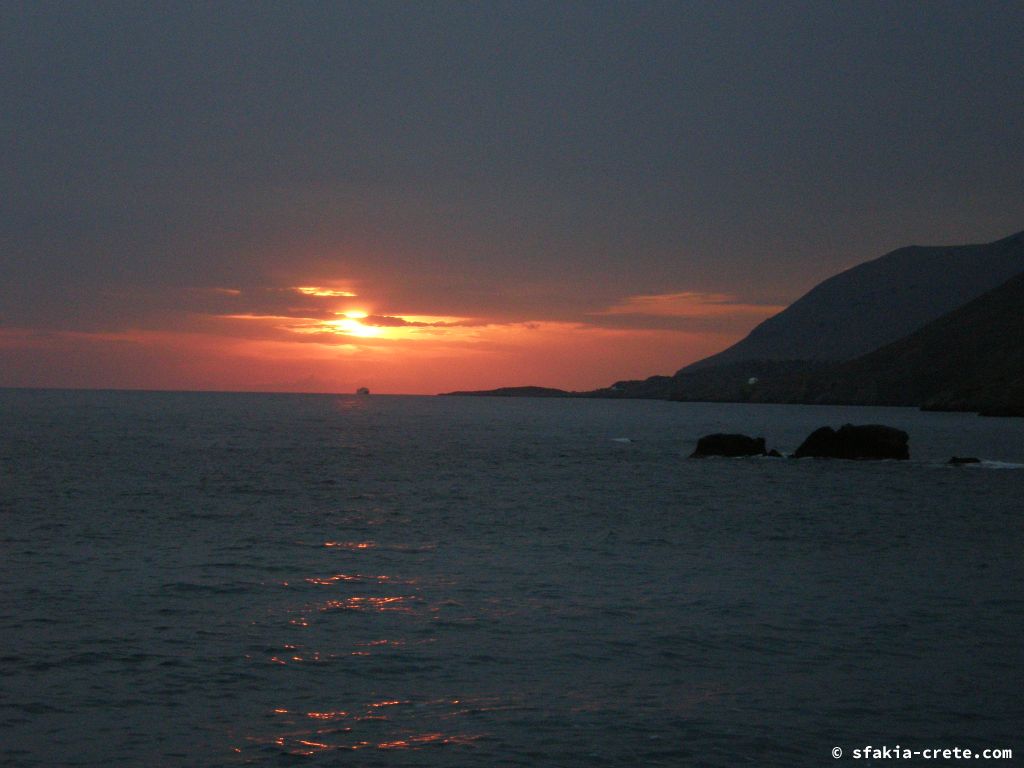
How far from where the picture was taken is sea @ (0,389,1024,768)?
1288cm

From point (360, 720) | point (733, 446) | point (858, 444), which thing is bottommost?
Answer: point (360, 720)

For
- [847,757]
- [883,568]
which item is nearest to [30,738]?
[847,757]

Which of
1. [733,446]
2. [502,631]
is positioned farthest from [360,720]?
[733,446]

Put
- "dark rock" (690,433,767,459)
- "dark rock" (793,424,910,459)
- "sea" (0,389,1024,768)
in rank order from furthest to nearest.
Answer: "dark rock" (690,433,767,459) → "dark rock" (793,424,910,459) → "sea" (0,389,1024,768)

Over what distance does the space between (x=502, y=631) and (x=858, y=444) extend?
64069 mm

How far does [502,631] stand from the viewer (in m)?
18.6

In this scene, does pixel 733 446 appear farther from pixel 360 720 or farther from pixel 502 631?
pixel 360 720

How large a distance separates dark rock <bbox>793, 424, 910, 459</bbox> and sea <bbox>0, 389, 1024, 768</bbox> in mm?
31575

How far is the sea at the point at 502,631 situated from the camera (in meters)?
12.9

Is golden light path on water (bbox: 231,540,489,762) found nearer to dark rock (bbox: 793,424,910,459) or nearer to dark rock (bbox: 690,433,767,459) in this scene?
dark rock (bbox: 690,433,767,459)

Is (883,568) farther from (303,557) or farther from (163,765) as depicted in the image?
(163,765)

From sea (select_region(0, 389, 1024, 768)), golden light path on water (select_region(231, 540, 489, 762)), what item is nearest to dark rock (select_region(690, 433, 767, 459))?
sea (select_region(0, 389, 1024, 768))

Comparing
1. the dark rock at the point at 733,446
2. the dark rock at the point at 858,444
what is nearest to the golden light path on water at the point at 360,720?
the dark rock at the point at 733,446

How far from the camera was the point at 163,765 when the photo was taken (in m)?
11.8
